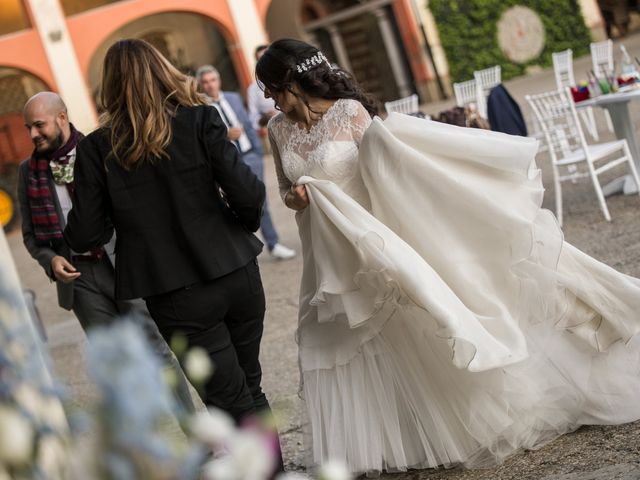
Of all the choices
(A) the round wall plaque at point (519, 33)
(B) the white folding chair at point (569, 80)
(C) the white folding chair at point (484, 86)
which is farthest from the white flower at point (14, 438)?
(A) the round wall plaque at point (519, 33)

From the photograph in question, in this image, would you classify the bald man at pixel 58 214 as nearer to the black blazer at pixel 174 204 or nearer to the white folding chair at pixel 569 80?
the black blazer at pixel 174 204

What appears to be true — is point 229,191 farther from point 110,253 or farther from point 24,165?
point 24,165

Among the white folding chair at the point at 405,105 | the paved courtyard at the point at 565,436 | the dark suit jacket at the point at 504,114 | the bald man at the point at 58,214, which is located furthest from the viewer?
the white folding chair at the point at 405,105

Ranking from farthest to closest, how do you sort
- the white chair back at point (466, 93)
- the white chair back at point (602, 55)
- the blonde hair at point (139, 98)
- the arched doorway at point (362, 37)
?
the arched doorway at point (362, 37) < the white chair back at point (602, 55) < the white chair back at point (466, 93) < the blonde hair at point (139, 98)

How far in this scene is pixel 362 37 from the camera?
26844 mm

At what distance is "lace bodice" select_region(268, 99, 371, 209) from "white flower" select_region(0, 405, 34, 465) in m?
2.79

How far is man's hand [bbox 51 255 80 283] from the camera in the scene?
3.99 meters

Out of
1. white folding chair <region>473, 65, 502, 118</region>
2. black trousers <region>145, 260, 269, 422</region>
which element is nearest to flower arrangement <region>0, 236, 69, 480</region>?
black trousers <region>145, 260, 269, 422</region>

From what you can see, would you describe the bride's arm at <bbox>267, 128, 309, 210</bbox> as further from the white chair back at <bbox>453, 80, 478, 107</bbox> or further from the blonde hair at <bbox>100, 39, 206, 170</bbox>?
the white chair back at <bbox>453, 80, 478, 107</bbox>

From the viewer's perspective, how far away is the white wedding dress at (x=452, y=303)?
11.4 ft

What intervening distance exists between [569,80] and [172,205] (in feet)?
38.3

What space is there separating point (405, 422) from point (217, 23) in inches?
840

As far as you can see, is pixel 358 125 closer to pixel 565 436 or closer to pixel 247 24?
pixel 565 436

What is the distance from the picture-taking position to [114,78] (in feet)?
10.6
